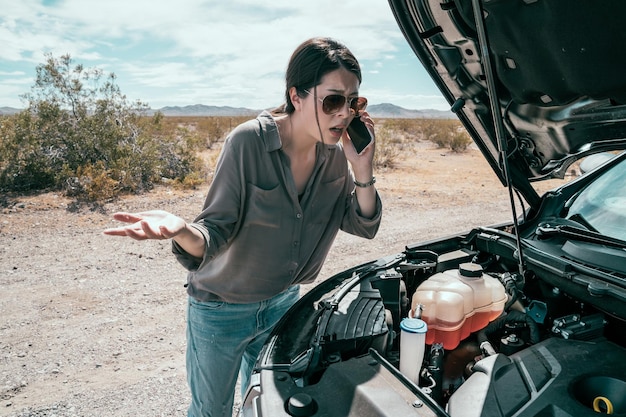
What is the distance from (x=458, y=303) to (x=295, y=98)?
1.14 m

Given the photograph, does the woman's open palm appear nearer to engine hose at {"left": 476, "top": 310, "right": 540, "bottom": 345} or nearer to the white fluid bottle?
the white fluid bottle

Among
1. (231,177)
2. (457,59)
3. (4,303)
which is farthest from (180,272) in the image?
(457,59)

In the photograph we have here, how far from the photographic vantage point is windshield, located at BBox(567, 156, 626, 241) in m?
2.35

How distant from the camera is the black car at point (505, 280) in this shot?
1565 millimetres

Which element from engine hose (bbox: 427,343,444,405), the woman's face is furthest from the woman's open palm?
engine hose (bbox: 427,343,444,405)

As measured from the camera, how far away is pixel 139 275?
5602 mm

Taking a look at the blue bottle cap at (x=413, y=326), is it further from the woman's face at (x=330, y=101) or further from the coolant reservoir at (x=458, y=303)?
the woman's face at (x=330, y=101)

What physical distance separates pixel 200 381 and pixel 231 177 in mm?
970

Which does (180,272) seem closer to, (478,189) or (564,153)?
(564,153)

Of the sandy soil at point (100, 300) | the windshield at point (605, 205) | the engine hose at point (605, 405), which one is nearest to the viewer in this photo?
the engine hose at point (605, 405)

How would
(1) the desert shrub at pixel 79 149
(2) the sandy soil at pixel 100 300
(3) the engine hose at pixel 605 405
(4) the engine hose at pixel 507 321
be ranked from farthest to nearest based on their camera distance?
1. (1) the desert shrub at pixel 79 149
2. (2) the sandy soil at pixel 100 300
3. (4) the engine hose at pixel 507 321
4. (3) the engine hose at pixel 605 405

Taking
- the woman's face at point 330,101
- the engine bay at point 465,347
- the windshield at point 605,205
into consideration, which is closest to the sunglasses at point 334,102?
the woman's face at point 330,101

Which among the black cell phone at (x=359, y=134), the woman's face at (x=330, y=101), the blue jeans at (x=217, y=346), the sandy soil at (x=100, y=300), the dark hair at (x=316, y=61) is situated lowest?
the sandy soil at (x=100, y=300)

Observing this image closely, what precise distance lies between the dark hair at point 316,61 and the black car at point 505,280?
1.06 ft
